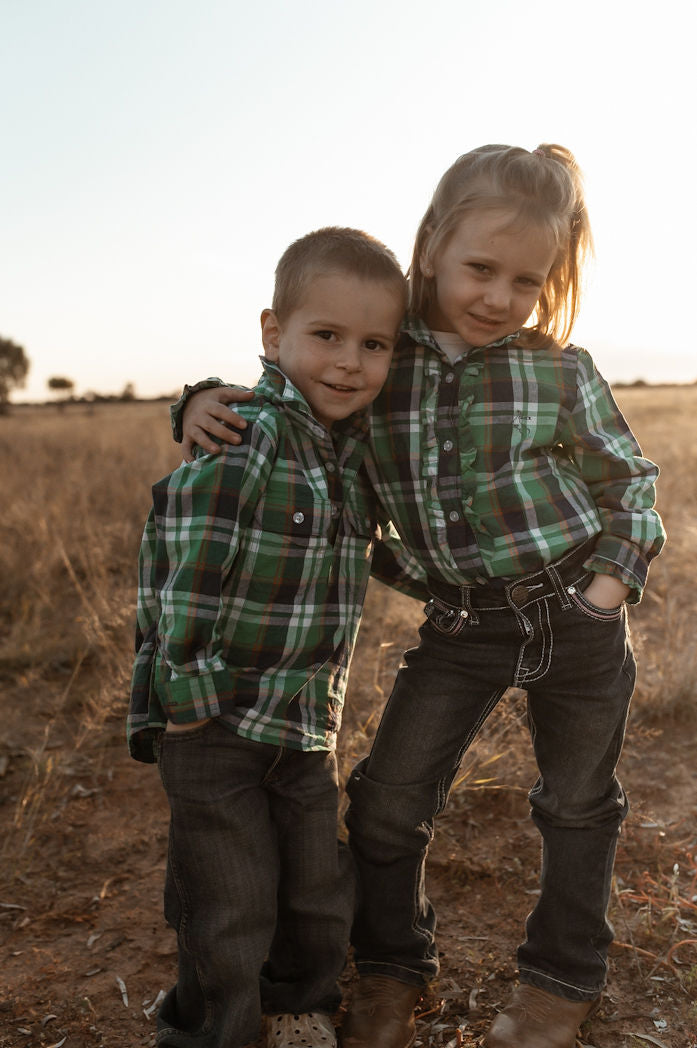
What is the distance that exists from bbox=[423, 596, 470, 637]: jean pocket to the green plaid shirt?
0.08 meters

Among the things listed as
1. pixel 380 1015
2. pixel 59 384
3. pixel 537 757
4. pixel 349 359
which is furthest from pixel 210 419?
pixel 59 384

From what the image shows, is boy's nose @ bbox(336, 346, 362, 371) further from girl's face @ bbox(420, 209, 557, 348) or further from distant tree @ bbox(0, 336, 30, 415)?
distant tree @ bbox(0, 336, 30, 415)

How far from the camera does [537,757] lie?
211cm

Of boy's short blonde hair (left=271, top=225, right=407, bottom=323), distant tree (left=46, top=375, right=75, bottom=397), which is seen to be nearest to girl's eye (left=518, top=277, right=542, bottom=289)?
boy's short blonde hair (left=271, top=225, right=407, bottom=323)

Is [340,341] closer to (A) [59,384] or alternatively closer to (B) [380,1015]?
(B) [380,1015]

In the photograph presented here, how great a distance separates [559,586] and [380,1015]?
1107mm

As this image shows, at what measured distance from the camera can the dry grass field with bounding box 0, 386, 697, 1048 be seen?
85.7 inches

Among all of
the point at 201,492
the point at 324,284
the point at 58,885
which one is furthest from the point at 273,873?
the point at 324,284

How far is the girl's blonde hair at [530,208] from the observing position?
1.89 metres

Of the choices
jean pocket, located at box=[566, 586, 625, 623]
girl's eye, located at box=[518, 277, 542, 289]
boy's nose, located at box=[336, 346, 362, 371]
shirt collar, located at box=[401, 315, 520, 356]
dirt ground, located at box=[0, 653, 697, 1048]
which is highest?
girl's eye, located at box=[518, 277, 542, 289]

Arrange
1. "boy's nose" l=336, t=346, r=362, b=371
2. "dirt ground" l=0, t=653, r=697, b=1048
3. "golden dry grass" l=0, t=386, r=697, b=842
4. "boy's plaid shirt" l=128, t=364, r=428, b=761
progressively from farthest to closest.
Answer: "golden dry grass" l=0, t=386, r=697, b=842
"dirt ground" l=0, t=653, r=697, b=1048
"boy's nose" l=336, t=346, r=362, b=371
"boy's plaid shirt" l=128, t=364, r=428, b=761

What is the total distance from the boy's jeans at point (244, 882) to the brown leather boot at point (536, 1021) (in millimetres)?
412

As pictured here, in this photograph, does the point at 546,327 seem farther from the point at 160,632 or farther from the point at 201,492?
the point at 160,632

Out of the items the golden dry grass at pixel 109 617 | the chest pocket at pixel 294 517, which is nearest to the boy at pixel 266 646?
the chest pocket at pixel 294 517
